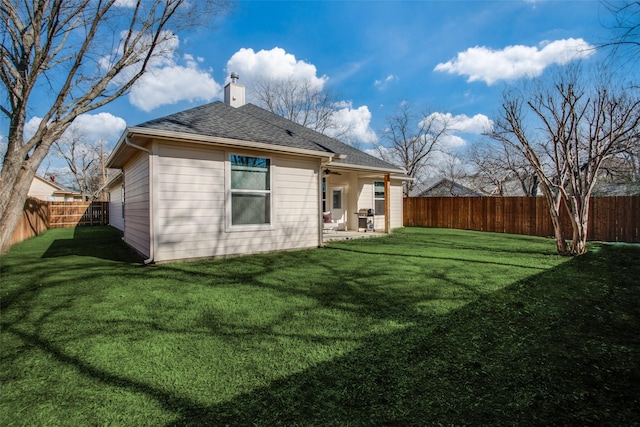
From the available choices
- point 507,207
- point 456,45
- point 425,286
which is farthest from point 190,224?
point 507,207

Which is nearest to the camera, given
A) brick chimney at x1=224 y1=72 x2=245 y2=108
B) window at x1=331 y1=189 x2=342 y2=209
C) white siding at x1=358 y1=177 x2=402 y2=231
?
brick chimney at x1=224 y1=72 x2=245 y2=108

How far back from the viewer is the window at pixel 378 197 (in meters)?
13.3

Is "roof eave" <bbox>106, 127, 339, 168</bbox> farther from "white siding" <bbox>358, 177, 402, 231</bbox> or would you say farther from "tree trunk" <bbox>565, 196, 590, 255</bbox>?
"tree trunk" <bbox>565, 196, 590, 255</bbox>

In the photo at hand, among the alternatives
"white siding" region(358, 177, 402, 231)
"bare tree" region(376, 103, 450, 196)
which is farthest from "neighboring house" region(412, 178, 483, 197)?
"white siding" region(358, 177, 402, 231)

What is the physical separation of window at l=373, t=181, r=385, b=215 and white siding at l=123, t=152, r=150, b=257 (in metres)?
8.83

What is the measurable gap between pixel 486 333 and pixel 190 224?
18.0ft

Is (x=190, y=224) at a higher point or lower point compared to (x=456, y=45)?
lower

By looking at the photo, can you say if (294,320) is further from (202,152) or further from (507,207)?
(507,207)

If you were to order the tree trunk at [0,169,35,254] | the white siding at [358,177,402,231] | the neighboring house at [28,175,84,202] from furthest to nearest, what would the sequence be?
the neighboring house at [28,175,84,202] < the white siding at [358,177,402,231] < the tree trunk at [0,169,35,254]

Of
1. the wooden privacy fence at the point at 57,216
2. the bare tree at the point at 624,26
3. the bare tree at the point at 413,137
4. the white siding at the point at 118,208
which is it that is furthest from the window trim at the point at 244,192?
the bare tree at the point at 413,137

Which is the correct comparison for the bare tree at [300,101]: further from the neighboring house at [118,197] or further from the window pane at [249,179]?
the window pane at [249,179]

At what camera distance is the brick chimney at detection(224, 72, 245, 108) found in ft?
35.9

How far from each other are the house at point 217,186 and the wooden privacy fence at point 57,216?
5.09 metres

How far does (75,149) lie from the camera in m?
34.7
